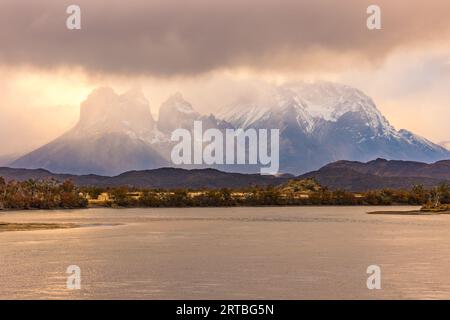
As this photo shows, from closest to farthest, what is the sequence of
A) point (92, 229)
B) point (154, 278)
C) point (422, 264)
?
1. point (154, 278)
2. point (422, 264)
3. point (92, 229)

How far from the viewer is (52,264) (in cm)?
6462

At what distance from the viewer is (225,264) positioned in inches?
2532

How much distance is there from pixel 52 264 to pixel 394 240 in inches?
1783

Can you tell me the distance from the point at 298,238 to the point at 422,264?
108 ft

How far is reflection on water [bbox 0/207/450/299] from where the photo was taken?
4891cm

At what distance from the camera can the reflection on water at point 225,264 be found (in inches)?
1925
